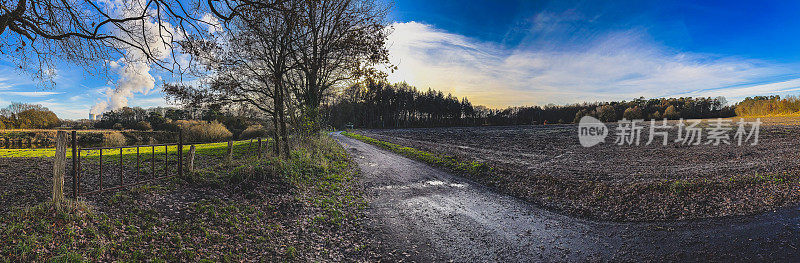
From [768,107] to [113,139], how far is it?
307 feet

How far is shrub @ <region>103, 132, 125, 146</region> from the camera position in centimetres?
2227

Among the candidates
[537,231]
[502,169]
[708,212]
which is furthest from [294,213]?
[708,212]

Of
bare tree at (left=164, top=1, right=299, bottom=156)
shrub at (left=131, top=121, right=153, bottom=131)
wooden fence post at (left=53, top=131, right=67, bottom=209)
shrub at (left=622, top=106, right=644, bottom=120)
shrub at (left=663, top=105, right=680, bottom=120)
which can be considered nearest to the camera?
wooden fence post at (left=53, top=131, right=67, bottom=209)

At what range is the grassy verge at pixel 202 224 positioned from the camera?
12.6 ft

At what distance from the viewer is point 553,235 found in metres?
5.75

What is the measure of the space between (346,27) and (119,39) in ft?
28.1

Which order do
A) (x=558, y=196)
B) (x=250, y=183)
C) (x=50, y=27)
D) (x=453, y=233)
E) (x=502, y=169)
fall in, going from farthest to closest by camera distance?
(x=502, y=169) → (x=558, y=196) → (x=250, y=183) → (x=50, y=27) → (x=453, y=233)

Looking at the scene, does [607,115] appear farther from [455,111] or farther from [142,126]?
[142,126]

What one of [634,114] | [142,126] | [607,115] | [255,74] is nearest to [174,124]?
[142,126]

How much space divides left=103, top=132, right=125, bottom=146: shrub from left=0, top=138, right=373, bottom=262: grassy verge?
73.0 feet

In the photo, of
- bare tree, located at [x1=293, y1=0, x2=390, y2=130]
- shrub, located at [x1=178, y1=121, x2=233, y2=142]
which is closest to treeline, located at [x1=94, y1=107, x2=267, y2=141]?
shrub, located at [x1=178, y1=121, x2=233, y2=142]

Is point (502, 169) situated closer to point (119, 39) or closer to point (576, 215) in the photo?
point (576, 215)

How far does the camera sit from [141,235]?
438 centimetres

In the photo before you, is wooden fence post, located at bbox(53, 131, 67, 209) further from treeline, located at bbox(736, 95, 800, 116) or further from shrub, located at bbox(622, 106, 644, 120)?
shrub, located at bbox(622, 106, 644, 120)
